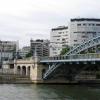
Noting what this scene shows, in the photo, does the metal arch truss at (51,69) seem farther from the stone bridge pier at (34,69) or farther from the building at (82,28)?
the building at (82,28)

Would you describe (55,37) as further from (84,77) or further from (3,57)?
(84,77)

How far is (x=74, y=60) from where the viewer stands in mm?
61625

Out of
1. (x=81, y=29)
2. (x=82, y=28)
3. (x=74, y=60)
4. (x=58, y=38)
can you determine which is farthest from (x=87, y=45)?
(x=58, y=38)

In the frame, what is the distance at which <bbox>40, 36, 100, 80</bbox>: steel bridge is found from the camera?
59681mm

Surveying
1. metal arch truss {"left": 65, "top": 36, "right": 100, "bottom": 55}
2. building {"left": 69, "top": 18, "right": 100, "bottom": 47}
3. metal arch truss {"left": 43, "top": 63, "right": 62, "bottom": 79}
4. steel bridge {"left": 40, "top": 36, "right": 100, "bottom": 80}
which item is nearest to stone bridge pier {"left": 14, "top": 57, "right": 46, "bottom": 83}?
steel bridge {"left": 40, "top": 36, "right": 100, "bottom": 80}

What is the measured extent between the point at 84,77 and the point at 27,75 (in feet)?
34.8

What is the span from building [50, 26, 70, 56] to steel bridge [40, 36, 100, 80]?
68.7 metres

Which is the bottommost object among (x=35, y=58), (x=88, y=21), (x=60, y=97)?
(x=60, y=97)

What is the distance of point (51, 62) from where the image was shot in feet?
230

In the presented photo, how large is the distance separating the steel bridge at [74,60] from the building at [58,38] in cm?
6872

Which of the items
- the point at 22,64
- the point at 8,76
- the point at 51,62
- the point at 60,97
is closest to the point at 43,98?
the point at 60,97

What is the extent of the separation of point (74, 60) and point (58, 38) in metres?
90.1

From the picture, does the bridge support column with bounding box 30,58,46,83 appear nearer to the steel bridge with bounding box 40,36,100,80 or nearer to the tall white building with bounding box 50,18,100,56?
the steel bridge with bounding box 40,36,100,80

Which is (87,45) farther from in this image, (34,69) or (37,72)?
(34,69)
